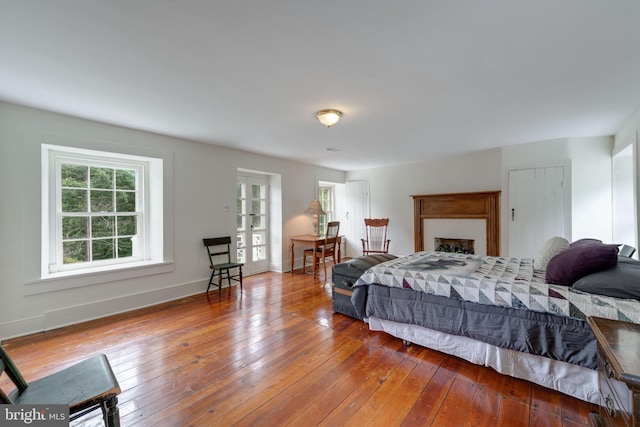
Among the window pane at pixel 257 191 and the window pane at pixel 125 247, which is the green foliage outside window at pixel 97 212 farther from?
the window pane at pixel 257 191

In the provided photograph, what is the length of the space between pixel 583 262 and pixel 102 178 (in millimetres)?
4936

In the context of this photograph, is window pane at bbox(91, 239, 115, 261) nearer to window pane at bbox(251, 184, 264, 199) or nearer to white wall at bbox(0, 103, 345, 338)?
white wall at bbox(0, 103, 345, 338)

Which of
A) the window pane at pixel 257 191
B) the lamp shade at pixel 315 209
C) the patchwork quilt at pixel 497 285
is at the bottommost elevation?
the patchwork quilt at pixel 497 285

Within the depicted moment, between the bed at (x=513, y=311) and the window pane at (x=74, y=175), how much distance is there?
361 centimetres

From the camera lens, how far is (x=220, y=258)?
4.27 m

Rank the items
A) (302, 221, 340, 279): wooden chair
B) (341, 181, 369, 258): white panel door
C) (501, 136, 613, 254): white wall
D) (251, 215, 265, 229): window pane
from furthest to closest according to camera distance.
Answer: (341, 181, 369, 258): white panel door
(251, 215, 265, 229): window pane
(302, 221, 340, 279): wooden chair
(501, 136, 613, 254): white wall

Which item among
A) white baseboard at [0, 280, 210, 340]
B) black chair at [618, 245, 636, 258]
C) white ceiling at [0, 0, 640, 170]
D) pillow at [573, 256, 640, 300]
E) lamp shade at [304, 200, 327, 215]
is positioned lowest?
white baseboard at [0, 280, 210, 340]

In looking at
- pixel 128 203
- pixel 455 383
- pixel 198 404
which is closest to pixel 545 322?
pixel 455 383

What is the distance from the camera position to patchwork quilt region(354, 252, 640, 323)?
166cm

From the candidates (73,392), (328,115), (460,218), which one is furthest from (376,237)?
(73,392)

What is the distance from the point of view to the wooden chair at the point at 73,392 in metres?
1.12

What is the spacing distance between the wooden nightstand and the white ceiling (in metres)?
1.62

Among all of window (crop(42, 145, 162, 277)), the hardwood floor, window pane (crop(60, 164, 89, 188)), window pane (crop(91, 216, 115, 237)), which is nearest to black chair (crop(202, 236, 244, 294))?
window (crop(42, 145, 162, 277))

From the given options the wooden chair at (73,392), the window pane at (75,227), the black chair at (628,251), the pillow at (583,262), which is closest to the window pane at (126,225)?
the window pane at (75,227)
